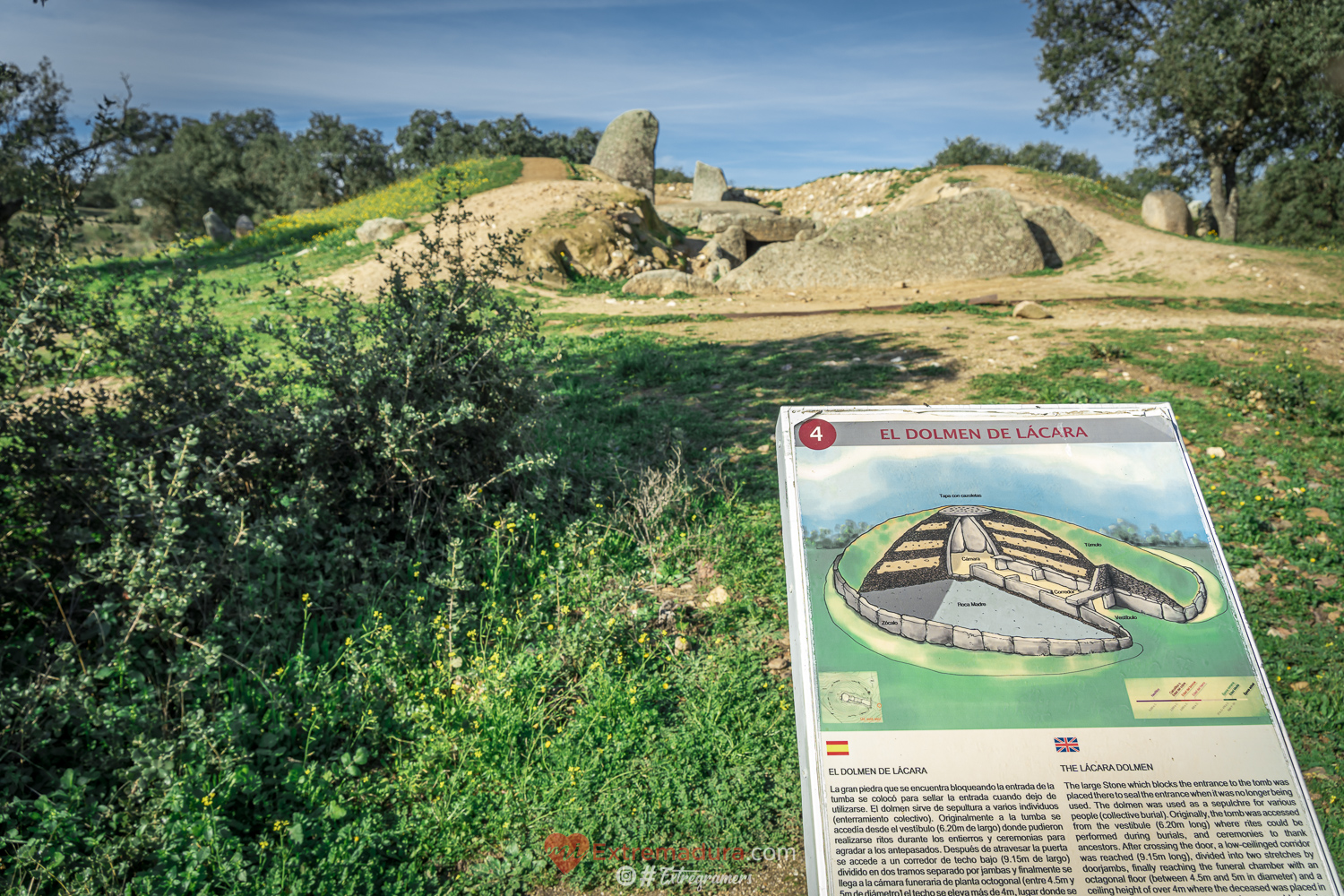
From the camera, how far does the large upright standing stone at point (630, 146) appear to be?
77.9 feet

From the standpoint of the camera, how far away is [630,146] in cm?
2375

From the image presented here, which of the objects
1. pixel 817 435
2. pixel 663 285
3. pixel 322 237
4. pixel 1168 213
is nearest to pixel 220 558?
pixel 817 435

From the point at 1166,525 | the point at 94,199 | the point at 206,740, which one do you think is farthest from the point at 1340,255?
the point at 94,199

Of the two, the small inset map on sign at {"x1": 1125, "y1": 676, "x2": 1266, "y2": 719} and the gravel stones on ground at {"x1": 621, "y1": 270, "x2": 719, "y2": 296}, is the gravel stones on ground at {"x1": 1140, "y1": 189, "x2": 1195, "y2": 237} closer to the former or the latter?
the gravel stones on ground at {"x1": 621, "y1": 270, "x2": 719, "y2": 296}

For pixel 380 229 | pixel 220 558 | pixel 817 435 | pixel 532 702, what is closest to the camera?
pixel 817 435

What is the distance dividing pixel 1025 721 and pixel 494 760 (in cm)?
188

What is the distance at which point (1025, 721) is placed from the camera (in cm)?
183

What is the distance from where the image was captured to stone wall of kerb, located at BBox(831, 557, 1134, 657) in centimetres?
191

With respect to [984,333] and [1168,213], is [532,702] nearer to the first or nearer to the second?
[984,333]

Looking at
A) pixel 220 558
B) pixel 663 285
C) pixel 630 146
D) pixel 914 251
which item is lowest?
pixel 220 558

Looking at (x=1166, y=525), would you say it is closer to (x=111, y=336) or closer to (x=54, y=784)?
(x=54, y=784)

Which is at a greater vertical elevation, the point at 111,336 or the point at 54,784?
the point at 111,336

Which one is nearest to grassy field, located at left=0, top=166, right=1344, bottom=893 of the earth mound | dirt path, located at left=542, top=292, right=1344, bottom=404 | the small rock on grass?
dirt path, located at left=542, top=292, right=1344, bottom=404

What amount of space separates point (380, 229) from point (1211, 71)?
64.7 ft
